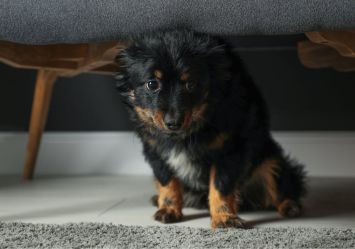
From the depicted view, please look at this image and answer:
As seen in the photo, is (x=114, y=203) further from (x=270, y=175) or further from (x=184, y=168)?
(x=270, y=175)

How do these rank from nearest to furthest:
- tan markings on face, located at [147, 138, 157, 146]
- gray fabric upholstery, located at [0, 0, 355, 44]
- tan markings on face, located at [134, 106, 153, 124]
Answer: gray fabric upholstery, located at [0, 0, 355, 44]
tan markings on face, located at [134, 106, 153, 124]
tan markings on face, located at [147, 138, 157, 146]

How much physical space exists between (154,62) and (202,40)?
0.15 meters

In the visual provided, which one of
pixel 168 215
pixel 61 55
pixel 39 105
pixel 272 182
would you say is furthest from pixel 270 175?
pixel 39 105

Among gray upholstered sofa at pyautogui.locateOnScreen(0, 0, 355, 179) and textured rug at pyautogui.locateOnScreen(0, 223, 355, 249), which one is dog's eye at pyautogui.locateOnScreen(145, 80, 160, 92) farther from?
textured rug at pyautogui.locateOnScreen(0, 223, 355, 249)

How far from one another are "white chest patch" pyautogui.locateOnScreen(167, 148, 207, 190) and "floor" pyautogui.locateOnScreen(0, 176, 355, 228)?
12 centimetres

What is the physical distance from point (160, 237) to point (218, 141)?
0.33m

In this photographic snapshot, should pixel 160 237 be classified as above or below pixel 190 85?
below

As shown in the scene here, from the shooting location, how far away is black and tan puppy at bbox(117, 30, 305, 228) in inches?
54.8

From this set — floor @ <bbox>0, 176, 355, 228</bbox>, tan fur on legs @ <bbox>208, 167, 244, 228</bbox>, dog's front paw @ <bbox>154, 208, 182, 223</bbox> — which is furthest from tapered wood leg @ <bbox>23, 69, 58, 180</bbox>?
tan fur on legs @ <bbox>208, 167, 244, 228</bbox>

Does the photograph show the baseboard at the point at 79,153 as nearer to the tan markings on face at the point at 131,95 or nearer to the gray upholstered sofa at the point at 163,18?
the tan markings on face at the point at 131,95

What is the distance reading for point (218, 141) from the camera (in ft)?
4.95

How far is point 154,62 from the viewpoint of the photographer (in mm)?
1400

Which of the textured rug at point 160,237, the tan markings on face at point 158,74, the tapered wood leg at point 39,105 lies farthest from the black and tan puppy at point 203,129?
the tapered wood leg at point 39,105

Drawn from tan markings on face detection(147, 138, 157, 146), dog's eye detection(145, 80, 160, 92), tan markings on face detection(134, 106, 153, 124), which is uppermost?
dog's eye detection(145, 80, 160, 92)
